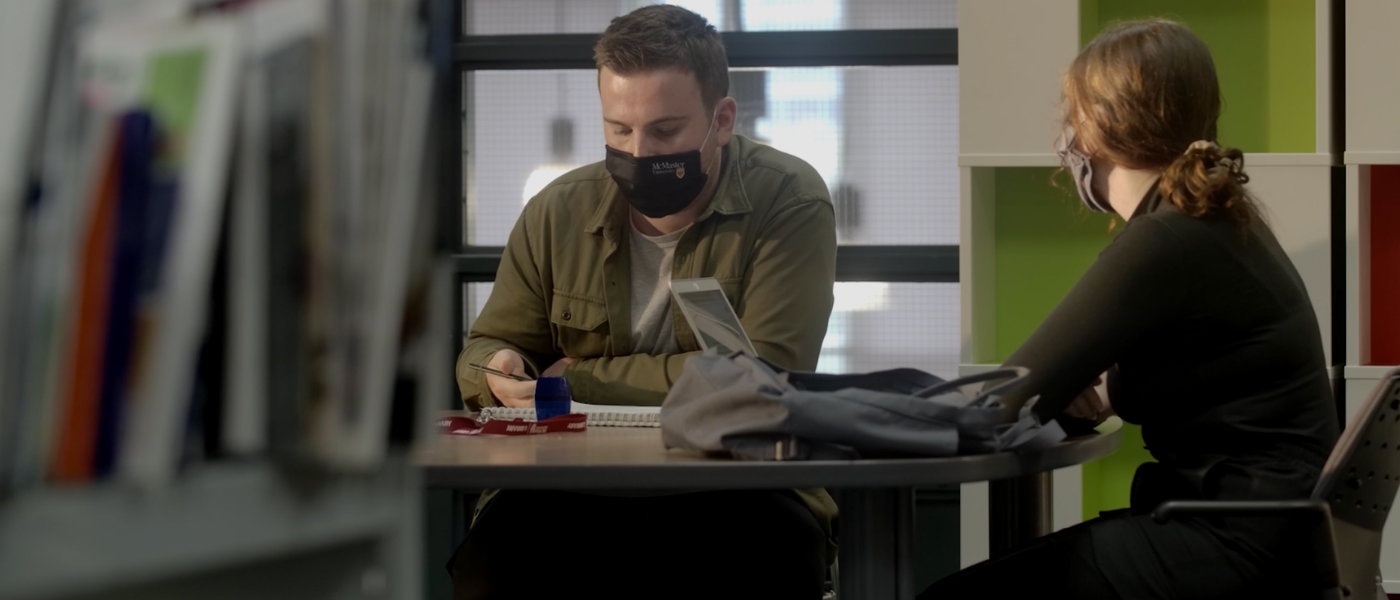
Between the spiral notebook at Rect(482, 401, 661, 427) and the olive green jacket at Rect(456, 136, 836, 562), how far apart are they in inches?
6.8

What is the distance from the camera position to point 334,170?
19.9 inches

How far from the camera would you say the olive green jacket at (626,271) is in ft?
7.34

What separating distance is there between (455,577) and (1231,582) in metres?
1.10

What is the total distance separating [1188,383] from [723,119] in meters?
1.02

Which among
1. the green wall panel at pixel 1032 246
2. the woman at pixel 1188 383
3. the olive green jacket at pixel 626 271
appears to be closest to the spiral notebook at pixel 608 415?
the olive green jacket at pixel 626 271

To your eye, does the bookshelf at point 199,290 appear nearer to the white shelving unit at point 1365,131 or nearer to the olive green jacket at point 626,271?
the olive green jacket at point 626,271

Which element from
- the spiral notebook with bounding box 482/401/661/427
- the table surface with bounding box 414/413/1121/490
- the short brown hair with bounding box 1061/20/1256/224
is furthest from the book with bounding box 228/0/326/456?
the short brown hair with bounding box 1061/20/1256/224

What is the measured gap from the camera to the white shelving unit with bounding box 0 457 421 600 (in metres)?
0.45

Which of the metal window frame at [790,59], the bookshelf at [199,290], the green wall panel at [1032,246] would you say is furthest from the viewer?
the metal window frame at [790,59]

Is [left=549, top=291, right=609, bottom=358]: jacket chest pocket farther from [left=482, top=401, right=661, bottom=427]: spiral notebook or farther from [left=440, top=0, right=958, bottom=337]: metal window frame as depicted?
[left=440, top=0, right=958, bottom=337]: metal window frame

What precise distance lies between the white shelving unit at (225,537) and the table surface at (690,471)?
0.77 metres

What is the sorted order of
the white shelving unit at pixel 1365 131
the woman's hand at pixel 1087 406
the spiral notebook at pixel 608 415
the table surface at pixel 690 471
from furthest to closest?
the white shelving unit at pixel 1365 131, the spiral notebook at pixel 608 415, the woman's hand at pixel 1087 406, the table surface at pixel 690 471

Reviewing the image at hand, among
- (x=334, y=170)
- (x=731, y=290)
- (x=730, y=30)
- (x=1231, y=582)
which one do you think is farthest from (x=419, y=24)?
(x=730, y=30)

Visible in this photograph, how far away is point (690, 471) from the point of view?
4.45 ft
